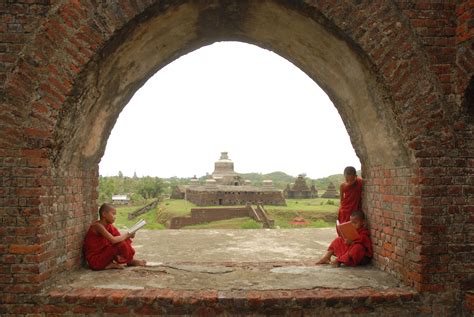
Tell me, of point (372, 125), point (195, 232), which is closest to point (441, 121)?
point (372, 125)

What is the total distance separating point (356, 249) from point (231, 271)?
1.82 m

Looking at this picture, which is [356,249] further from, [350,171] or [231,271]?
[231,271]

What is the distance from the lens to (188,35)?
5.69 meters

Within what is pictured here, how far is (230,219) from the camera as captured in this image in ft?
88.0

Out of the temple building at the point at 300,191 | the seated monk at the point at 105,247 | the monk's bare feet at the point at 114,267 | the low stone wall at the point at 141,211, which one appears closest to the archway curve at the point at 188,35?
the seated monk at the point at 105,247

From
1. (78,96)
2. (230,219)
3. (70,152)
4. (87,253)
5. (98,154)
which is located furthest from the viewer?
(230,219)

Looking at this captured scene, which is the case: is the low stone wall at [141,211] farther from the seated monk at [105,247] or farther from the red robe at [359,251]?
the red robe at [359,251]

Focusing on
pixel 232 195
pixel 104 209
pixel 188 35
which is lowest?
pixel 232 195

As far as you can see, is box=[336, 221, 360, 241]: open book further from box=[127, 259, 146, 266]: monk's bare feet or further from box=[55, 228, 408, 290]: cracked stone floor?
box=[127, 259, 146, 266]: monk's bare feet

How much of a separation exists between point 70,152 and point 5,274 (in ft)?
5.21

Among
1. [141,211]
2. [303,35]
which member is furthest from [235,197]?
[303,35]

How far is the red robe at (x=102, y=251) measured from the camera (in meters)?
5.41

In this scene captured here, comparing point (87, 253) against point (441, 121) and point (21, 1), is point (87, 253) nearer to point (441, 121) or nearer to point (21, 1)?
point (21, 1)

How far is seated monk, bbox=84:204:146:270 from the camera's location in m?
5.43
